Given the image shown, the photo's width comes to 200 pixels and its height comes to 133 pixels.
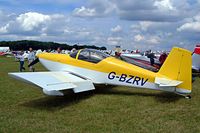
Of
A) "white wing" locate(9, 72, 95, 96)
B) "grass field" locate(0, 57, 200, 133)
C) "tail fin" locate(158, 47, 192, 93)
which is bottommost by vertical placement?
"grass field" locate(0, 57, 200, 133)

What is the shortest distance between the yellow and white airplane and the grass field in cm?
43

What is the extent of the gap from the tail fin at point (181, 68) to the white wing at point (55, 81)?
98.4 inches

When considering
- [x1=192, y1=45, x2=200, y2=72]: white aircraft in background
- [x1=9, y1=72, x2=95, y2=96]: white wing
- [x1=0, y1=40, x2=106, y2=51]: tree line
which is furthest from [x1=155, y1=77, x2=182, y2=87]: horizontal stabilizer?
[x1=0, y1=40, x2=106, y2=51]: tree line

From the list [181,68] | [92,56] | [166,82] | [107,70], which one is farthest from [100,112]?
[92,56]

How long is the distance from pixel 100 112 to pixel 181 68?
2607 millimetres

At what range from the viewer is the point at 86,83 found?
29.7 ft

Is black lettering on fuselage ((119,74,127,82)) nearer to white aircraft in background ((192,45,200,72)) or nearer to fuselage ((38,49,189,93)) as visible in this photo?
fuselage ((38,49,189,93))

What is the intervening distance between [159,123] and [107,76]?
360cm

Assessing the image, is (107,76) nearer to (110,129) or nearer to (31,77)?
(31,77)

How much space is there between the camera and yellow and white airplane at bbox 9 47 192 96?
789 cm

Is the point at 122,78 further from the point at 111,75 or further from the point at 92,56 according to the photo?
the point at 92,56

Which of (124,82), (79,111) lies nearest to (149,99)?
(124,82)

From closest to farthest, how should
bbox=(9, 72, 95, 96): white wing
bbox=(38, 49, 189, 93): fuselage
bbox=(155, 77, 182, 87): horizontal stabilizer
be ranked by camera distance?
bbox=(9, 72, 95, 96): white wing → bbox=(155, 77, 182, 87): horizontal stabilizer → bbox=(38, 49, 189, 93): fuselage

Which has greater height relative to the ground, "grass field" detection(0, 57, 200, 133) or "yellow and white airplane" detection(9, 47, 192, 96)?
"yellow and white airplane" detection(9, 47, 192, 96)
